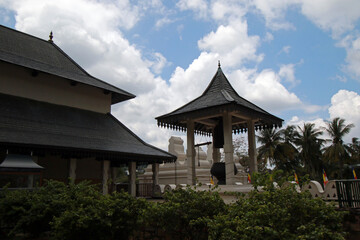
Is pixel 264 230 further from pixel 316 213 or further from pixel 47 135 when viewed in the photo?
pixel 47 135

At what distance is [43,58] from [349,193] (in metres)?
16.9

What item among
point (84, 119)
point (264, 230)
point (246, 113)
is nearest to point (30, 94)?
point (84, 119)

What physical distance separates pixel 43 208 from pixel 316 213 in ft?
19.8

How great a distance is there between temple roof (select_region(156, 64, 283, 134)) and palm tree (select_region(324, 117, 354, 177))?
27.4 meters

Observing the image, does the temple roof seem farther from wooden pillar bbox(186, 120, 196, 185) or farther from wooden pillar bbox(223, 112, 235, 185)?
wooden pillar bbox(223, 112, 235, 185)

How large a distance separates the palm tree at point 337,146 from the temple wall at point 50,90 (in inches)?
1270

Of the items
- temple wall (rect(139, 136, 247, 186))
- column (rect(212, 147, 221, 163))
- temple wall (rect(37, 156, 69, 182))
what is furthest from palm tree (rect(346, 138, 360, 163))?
temple wall (rect(37, 156, 69, 182))

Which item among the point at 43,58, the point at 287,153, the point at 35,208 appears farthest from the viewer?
the point at 287,153

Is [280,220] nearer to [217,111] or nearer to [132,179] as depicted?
[217,111]

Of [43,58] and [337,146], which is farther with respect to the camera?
[337,146]

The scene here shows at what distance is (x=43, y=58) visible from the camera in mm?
17531

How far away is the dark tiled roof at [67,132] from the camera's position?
1186 cm

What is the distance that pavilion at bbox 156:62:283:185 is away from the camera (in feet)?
43.4

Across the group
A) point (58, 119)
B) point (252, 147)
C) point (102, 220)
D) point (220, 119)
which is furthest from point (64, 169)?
point (102, 220)
